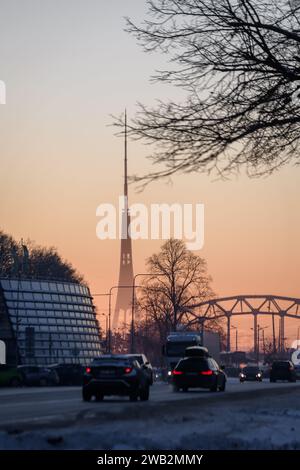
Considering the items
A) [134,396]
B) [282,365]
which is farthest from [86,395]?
[282,365]

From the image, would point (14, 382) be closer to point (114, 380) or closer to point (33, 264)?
point (114, 380)

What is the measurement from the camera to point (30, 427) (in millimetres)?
17406

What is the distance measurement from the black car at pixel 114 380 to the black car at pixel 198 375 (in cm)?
952

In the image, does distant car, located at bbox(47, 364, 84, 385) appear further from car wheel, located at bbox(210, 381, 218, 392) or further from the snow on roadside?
the snow on roadside

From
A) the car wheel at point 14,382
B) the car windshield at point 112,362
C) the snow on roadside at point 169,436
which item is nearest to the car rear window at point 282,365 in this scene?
the car wheel at point 14,382

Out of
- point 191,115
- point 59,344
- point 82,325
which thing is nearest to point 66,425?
point 191,115

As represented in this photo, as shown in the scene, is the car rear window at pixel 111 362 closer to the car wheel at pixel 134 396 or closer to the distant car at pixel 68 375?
the car wheel at pixel 134 396

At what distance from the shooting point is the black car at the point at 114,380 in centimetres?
3372

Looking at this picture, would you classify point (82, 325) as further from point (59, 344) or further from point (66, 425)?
point (66, 425)

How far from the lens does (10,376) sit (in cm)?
6594

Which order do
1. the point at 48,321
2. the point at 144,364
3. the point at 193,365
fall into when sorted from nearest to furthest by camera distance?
1. the point at 144,364
2. the point at 193,365
3. the point at 48,321

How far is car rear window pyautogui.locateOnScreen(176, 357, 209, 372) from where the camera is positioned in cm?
4412

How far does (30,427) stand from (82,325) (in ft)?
415

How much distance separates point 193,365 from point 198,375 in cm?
53
